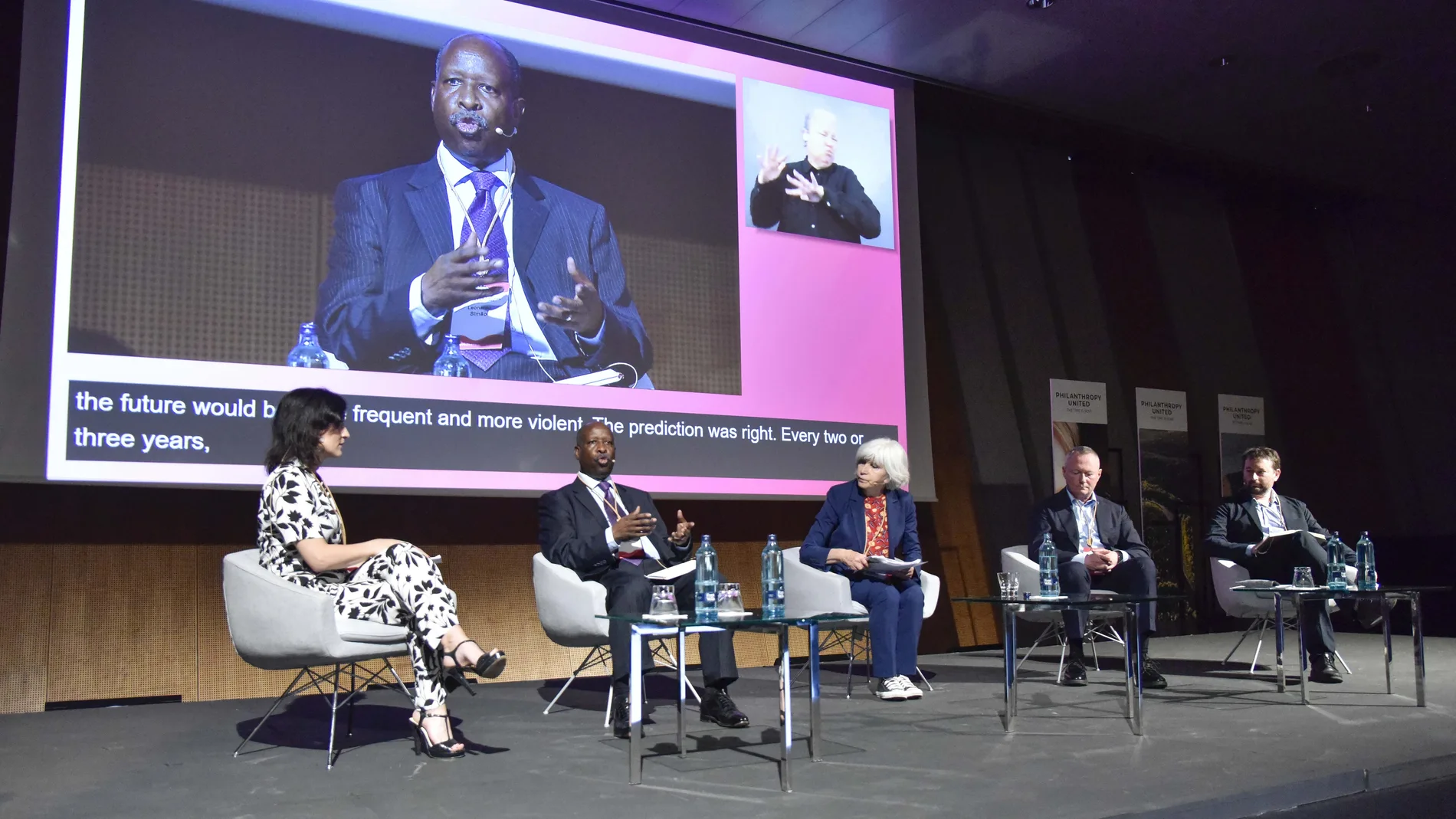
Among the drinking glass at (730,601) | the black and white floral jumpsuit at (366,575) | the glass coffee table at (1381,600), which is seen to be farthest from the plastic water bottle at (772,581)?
the glass coffee table at (1381,600)

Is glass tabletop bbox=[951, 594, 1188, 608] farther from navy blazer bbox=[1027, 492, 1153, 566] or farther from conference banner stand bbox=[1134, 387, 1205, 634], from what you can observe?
conference banner stand bbox=[1134, 387, 1205, 634]

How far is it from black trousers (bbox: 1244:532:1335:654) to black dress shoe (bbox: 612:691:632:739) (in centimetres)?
284

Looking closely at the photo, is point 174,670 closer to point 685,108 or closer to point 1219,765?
point 685,108

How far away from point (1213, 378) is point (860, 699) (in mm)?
4964

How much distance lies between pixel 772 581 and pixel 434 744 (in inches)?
41.1

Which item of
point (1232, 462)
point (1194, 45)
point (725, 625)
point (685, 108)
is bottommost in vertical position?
point (725, 625)

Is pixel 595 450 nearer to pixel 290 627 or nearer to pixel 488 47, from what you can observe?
pixel 290 627

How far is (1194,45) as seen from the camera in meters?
6.00

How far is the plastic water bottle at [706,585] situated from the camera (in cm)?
287

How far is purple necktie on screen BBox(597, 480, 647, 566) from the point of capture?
3926mm

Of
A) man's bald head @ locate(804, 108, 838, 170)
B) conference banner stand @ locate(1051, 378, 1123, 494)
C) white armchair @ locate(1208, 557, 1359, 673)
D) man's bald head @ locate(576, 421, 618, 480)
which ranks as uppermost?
man's bald head @ locate(804, 108, 838, 170)

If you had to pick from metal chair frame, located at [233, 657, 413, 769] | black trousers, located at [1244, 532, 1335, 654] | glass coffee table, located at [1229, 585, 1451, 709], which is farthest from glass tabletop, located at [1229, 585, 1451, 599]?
metal chair frame, located at [233, 657, 413, 769]

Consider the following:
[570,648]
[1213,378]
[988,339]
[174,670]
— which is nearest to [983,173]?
[988,339]

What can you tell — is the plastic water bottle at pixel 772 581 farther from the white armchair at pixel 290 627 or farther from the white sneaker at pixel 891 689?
the white armchair at pixel 290 627
